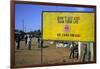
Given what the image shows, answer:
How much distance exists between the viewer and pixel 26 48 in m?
1.85

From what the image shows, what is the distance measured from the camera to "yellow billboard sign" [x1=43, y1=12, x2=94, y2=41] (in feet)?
6.28

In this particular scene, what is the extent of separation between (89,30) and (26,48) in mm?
670

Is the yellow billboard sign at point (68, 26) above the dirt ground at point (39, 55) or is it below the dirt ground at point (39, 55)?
above

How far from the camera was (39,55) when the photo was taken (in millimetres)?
1881

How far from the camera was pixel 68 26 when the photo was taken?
6.43 feet

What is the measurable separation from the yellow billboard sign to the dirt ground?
4.6 inches

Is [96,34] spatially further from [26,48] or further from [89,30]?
[26,48]

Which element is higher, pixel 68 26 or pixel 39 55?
pixel 68 26

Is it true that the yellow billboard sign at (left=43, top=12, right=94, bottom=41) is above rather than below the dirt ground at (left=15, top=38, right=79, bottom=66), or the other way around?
above

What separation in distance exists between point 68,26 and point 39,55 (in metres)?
0.41

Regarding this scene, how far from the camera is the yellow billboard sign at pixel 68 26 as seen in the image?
1.91 metres

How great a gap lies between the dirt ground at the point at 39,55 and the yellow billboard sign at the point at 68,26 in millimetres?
116

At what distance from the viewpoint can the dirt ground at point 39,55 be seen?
1839 mm

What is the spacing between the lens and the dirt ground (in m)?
1.84
